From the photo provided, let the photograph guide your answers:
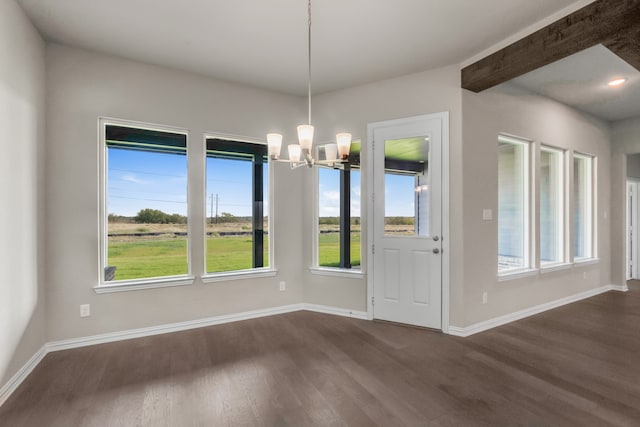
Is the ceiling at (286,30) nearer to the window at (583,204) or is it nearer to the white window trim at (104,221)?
the white window trim at (104,221)

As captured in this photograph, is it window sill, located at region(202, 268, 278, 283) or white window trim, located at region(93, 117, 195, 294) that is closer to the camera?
white window trim, located at region(93, 117, 195, 294)

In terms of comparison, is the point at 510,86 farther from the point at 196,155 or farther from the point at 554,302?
the point at 196,155

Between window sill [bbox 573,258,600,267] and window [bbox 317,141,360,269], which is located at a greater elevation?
window [bbox 317,141,360,269]

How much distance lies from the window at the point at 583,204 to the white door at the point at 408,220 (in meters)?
3.24

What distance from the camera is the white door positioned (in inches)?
133

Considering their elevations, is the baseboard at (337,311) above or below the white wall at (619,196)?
below

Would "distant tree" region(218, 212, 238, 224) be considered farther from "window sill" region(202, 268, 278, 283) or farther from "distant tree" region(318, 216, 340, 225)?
"distant tree" region(318, 216, 340, 225)

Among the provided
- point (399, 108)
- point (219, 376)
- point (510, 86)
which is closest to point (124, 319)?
point (219, 376)

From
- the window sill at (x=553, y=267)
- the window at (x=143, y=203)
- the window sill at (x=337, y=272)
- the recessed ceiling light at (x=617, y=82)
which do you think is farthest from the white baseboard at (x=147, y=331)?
the recessed ceiling light at (x=617, y=82)

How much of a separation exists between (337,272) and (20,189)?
3.15 metres

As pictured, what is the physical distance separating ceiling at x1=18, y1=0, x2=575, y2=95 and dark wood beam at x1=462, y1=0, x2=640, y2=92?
0.15m

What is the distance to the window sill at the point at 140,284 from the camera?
304 centimetres

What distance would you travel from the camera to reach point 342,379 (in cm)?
238

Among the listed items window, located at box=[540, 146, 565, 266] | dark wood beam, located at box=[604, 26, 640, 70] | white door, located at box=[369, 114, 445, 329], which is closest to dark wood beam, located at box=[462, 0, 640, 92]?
dark wood beam, located at box=[604, 26, 640, 70]
